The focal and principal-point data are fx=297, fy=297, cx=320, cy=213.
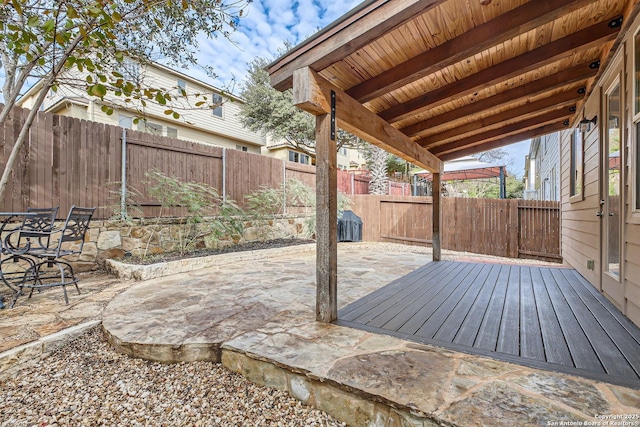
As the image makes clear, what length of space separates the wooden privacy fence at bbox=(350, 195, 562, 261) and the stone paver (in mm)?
4979

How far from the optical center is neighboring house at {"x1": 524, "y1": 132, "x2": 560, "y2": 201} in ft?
25.0

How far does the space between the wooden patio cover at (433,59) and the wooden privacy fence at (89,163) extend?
3.51 metres

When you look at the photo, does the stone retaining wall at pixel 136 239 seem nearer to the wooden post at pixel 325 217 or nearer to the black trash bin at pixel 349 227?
the black trash bin at pixel 349 227

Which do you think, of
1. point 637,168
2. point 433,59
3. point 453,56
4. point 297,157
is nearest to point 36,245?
point 433,59

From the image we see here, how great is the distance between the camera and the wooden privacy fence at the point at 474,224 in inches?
239

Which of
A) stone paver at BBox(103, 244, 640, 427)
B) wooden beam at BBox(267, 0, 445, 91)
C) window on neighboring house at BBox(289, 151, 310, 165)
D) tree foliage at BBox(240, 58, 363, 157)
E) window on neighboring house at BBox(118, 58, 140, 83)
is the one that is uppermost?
tree foliage at BBox(240, 58, 363, 157)

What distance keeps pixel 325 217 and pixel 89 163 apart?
4.03 m

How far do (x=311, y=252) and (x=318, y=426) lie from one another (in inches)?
195

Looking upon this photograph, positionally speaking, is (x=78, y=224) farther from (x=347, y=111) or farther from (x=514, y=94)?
(x=514, y=94)

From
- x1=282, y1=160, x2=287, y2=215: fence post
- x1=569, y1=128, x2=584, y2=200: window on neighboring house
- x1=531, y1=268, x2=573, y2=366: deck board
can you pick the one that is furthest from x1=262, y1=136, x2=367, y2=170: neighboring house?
x1=531, y1=268, x2=573, y2=366: deck board

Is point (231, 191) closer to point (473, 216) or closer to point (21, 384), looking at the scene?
point (21, 384)

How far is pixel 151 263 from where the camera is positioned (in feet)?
13.6

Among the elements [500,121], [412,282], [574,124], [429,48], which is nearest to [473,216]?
[574,124]

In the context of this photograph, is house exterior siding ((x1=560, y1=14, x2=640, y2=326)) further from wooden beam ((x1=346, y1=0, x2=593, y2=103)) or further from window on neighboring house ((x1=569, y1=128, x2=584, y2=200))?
wooden beam ((x1=346, y1=0, x2=593, y2=103))
